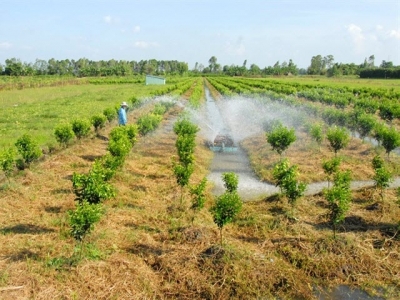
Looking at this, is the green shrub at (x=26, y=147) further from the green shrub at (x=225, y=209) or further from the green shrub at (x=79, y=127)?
the green shrub at (x=225, y=209)

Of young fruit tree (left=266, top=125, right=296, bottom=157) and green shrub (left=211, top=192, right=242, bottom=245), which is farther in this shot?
young fruit tree (left=266, top=125, right=296, bottom=157)

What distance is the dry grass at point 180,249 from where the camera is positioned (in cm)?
747

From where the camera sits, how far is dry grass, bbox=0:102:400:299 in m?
7.47

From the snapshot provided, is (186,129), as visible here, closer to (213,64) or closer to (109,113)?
(109,113)

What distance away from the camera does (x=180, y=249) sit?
8766 millimetres

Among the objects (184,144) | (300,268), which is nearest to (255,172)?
(184,144)

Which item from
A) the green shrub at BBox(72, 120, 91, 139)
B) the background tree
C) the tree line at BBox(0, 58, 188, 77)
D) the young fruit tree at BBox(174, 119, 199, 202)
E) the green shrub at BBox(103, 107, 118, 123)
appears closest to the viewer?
the young fruit tree at BBox(174, 119, 199, 202)

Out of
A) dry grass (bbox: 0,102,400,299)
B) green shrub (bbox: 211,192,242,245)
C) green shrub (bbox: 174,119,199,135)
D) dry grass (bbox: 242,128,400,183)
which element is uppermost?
green shrub (bbox: 174,119,199,135)

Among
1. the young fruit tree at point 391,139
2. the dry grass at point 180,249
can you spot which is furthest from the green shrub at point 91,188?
the young fruit tree at point 391,139

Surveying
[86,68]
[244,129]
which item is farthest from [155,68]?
[244,129]

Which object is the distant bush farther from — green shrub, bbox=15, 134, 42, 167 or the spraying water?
green shrub, bbox=15, 134, 42, 167

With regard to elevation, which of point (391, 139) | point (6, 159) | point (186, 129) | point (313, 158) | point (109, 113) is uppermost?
point (391, 139)

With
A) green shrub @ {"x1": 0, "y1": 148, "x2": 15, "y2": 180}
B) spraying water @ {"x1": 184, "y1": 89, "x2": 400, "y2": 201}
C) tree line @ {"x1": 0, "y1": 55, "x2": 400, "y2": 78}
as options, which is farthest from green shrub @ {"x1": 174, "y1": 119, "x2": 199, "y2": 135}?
tree line @ {"x1": 0, "y1": 55, "x2": 400, "y2": 78}

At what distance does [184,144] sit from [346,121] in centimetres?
1256
